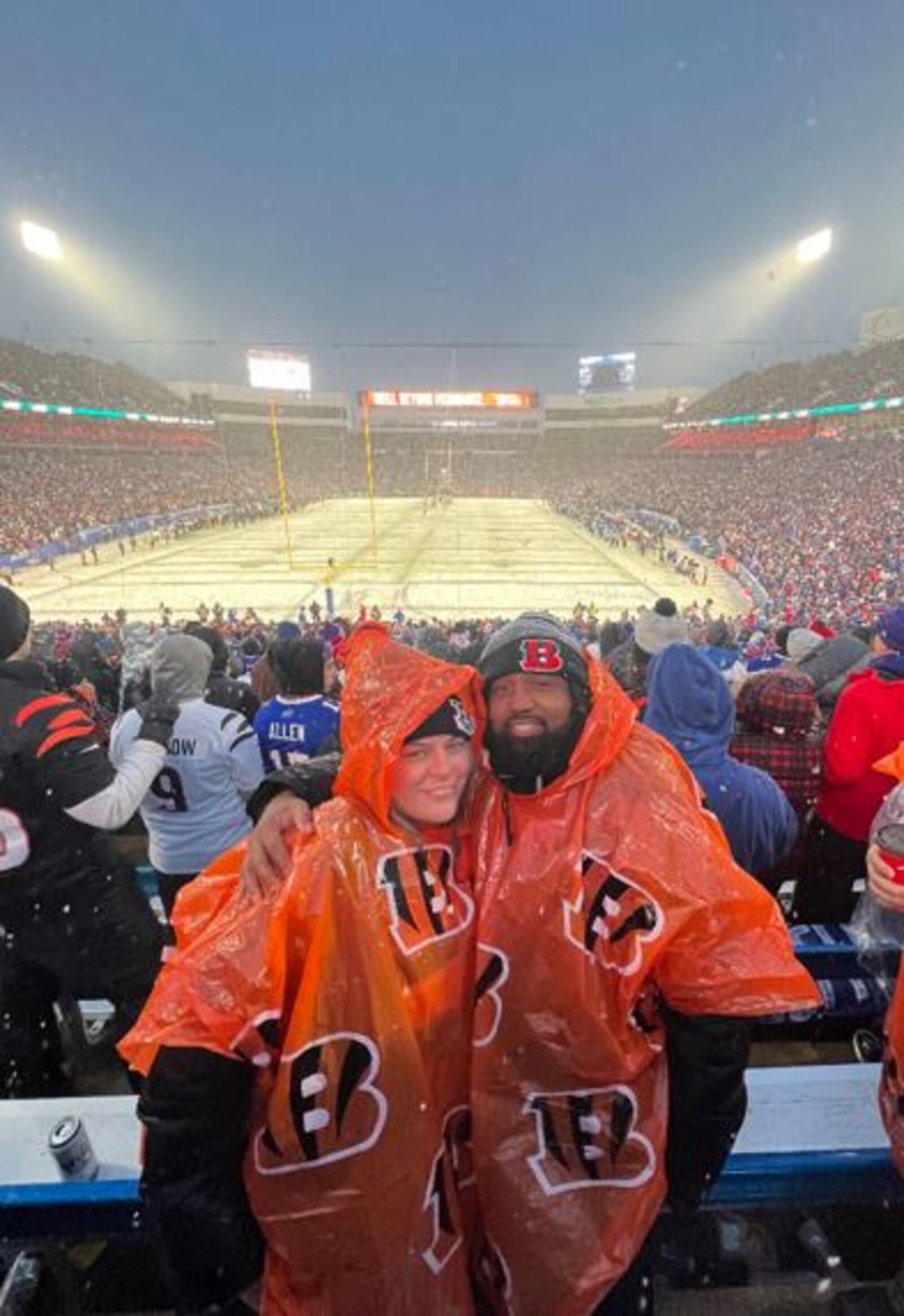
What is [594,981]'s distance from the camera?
1.38 meters

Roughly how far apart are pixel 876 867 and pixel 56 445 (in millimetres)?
58747

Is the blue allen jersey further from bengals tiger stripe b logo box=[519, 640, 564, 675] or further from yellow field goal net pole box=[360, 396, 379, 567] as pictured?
yellow field goal net pole box=[360, 396, 379, 567]

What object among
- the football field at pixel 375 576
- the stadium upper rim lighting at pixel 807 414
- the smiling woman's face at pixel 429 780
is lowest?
the football field at pixel 375 576

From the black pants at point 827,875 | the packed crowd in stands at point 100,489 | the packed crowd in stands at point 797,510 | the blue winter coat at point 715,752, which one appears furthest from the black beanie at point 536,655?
the packed crowd in stands at point 100,489

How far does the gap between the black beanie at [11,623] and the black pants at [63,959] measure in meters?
0.74

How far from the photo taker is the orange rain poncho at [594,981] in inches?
52.1

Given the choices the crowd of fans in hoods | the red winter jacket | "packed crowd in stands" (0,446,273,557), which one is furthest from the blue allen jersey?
"packed crowd in stands" (0,446,273,557)

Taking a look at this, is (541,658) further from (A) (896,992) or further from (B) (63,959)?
(B) (63,959)

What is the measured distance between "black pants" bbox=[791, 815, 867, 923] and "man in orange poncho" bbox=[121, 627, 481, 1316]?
2.12 metres

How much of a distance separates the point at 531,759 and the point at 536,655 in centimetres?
24

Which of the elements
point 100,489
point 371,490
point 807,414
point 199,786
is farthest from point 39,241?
point 199,786

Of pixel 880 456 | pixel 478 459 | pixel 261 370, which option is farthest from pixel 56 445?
pixel 880 456

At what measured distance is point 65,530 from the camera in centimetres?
3047

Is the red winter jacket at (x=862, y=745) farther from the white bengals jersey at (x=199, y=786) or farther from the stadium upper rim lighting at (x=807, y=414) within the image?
the stadium upper rim lighting at (x=807, y=414)
